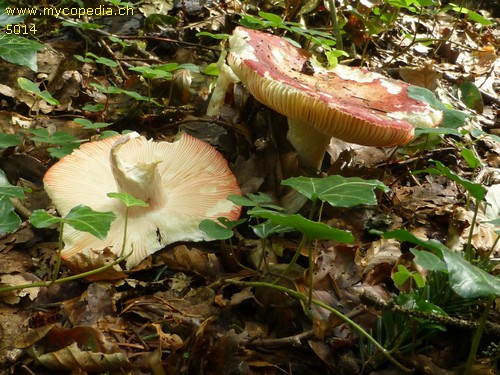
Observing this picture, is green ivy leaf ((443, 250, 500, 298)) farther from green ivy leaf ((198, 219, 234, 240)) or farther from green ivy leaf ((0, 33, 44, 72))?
green ivy leaf ((0, 33, 44, 72))

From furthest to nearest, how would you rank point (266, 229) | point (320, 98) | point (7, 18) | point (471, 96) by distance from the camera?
1. point (471, 96)
2. point (7, 18)
3. point (320, 98)
4. point (266, 229)

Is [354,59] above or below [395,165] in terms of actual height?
above

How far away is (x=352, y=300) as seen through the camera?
69.9 inches

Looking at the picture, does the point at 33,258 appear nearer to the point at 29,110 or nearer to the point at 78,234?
the point at 78,234

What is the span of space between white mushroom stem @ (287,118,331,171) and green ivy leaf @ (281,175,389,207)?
29.5 inches

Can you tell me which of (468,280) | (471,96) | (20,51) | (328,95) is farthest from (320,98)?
(471,96)

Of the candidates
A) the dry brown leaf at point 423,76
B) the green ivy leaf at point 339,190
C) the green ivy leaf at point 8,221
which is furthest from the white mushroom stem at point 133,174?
the dry brown leaf at point 423,76

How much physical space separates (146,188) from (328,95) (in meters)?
0.93

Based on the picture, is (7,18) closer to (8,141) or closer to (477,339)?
(8,141)

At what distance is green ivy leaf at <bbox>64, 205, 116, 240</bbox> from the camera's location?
4.80 ft

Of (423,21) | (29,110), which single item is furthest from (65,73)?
(423,21)

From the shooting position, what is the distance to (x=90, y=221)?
1.50m

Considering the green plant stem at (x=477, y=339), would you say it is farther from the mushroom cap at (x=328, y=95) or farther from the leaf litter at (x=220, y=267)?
the mushroom cap at (x=328, y=95)

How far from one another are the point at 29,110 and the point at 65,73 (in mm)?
513
